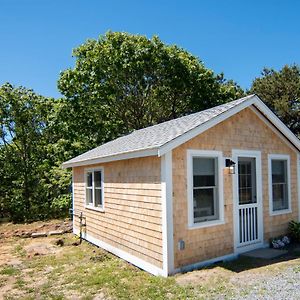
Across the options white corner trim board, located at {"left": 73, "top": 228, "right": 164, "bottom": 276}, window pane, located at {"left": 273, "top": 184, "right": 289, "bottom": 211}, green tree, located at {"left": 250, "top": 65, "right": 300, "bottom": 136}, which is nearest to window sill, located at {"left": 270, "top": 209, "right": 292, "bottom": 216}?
window pane, located at {"left": 273, "top": 184, "right": 289, "bottom": 211}

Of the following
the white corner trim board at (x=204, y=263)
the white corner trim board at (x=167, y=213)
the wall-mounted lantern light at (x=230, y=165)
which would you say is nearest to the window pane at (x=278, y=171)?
the wall-mounted lantern light at (x=230, y=165)

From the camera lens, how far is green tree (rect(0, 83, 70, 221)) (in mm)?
17906

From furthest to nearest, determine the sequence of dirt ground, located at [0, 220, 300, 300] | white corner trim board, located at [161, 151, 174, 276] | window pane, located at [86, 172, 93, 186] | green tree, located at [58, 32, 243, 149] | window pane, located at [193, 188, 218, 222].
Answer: green tree, located at [58, 32, 243, 149] < window pane, located at [86, 172, 93, 186] < window pane, located at [193, 188, 218, 222] < white corner trim board, located at [161, 151, 174, 276] < dirt ground, located at [0, 220, 300, 300]

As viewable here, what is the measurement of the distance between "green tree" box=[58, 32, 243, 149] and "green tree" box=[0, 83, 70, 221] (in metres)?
2.24

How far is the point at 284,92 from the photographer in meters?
25.5

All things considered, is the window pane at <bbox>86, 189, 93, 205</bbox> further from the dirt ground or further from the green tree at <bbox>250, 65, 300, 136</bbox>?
the green tree at <bbox>250, 65, 300, 136</bbox>

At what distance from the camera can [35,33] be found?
1178 cm

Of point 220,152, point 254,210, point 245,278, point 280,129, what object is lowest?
point 245,278

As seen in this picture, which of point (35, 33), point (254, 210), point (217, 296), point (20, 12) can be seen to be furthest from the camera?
point (35, 33)

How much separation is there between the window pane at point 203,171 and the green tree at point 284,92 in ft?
62.7

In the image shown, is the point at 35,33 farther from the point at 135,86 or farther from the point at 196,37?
the point at 196,37

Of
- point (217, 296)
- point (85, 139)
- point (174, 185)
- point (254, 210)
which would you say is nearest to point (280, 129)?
point (254, 210)

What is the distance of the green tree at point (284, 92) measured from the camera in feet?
78.3

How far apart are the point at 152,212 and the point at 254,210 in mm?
3041
